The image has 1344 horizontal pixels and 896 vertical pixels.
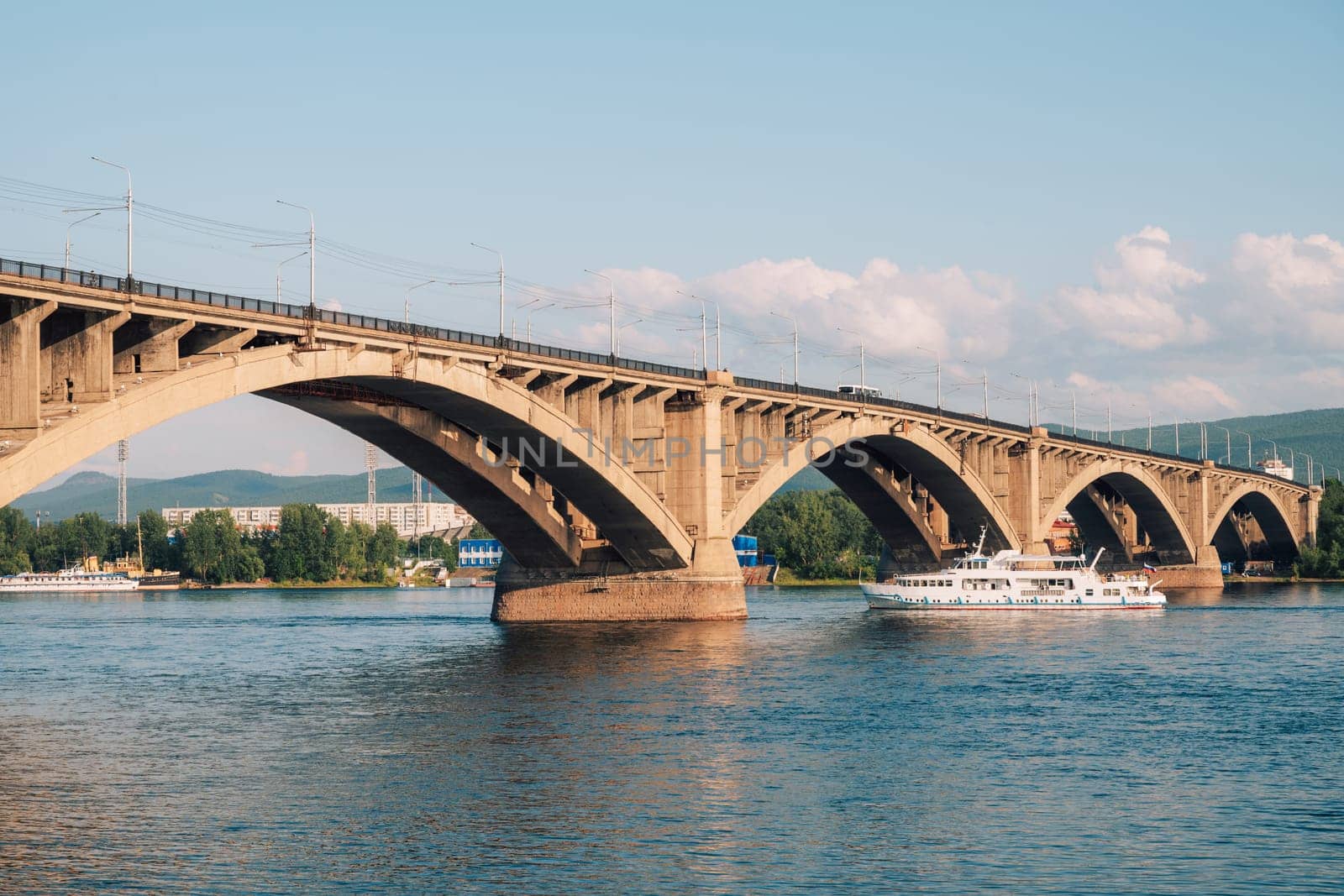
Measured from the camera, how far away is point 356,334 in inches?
2509

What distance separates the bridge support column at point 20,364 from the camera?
4709 centimetres

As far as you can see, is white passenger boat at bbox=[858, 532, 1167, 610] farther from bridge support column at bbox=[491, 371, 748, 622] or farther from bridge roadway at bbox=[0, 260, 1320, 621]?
bridge support column at bbox=[491, 371, 748, 622]

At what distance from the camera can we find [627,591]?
89.6 metres

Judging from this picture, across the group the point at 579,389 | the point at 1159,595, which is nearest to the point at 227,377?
the point at 579,389

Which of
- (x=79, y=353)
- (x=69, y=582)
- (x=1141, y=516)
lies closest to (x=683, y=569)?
(x=79, y=353)

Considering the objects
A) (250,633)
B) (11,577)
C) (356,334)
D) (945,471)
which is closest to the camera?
(356,334)

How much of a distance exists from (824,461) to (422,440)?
39009 mm

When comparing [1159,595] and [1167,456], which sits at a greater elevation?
[1167,456]

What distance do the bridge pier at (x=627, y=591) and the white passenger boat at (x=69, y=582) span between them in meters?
113

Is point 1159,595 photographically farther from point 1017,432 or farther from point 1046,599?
point 1017,432

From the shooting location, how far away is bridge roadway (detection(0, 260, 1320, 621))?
50281 mm

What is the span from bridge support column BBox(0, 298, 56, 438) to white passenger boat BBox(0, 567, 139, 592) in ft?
493

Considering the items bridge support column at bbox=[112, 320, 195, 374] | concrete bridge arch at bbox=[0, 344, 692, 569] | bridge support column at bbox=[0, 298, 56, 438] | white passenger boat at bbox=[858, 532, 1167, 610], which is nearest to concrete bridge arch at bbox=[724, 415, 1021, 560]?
white passenger boat at bbox=[858, 532, 1167, 610]

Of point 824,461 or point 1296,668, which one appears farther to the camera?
point 824,461
